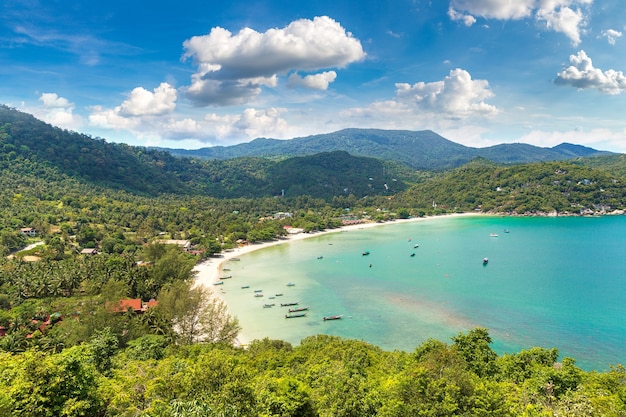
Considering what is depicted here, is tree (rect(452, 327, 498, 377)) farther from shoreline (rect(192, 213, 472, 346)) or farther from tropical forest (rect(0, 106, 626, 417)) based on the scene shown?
shoreline (rect(192, 213, 472, 346))

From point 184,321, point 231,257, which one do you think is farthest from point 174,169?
point 184,321

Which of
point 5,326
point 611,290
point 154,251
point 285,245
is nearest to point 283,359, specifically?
point 5,326

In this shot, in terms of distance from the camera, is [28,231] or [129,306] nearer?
[129,306]

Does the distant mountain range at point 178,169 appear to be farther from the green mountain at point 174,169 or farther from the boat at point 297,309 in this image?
the boat at point 297,309

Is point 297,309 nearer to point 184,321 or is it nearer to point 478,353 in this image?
point 184,321

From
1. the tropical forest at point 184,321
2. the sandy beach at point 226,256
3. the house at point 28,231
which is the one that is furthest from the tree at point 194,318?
the house at point 28,231

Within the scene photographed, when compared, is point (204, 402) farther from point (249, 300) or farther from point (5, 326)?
point (249, 300)
